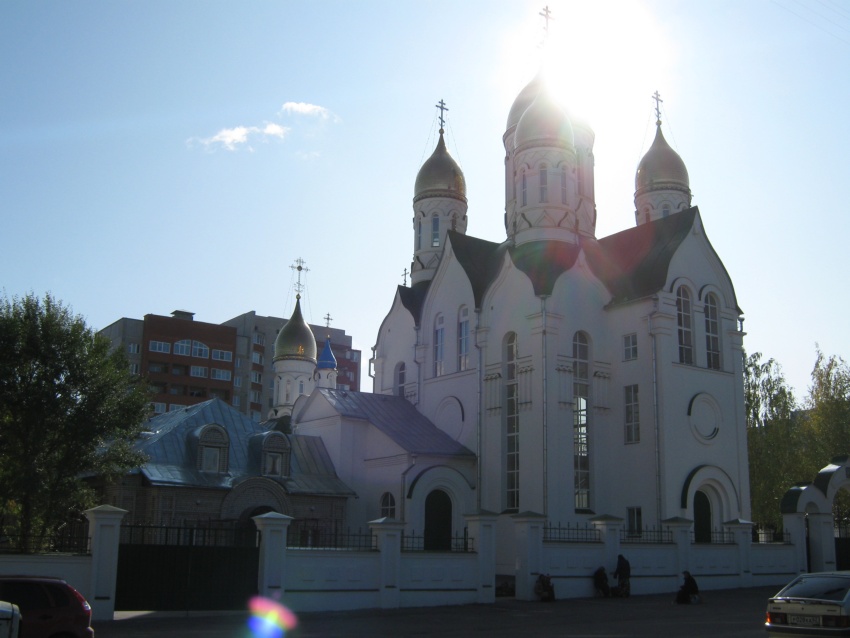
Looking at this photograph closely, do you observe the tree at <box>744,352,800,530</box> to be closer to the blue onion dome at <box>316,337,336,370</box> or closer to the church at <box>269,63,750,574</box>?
the church at <box>269,63,750,574</box>

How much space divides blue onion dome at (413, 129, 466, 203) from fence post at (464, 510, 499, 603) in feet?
65.8

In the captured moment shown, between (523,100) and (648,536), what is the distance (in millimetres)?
17902

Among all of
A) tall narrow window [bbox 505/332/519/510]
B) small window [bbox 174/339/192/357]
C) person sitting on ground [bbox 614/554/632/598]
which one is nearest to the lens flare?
person sitting on ground [bbox 614/554/632/598]

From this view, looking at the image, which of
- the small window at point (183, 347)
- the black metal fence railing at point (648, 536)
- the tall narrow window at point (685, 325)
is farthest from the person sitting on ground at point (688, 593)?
the small window at point (183, 347)

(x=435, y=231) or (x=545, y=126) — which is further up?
(x=545, y=126)

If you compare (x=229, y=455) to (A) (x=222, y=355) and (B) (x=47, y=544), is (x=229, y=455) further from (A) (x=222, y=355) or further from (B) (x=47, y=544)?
(A) (x=222, y=355)

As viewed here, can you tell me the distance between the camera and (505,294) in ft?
98.5

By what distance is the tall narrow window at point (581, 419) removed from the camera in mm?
28297

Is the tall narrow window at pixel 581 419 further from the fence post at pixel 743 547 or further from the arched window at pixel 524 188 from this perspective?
the arched window at pixel 524 188

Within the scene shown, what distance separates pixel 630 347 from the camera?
29141 mm

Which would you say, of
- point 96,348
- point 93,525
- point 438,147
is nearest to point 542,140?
point 438,147

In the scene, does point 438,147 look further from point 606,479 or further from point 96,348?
point 96,348

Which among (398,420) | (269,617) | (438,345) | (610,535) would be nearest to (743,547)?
(610,535)

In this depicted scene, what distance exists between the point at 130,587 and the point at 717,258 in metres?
21.4
